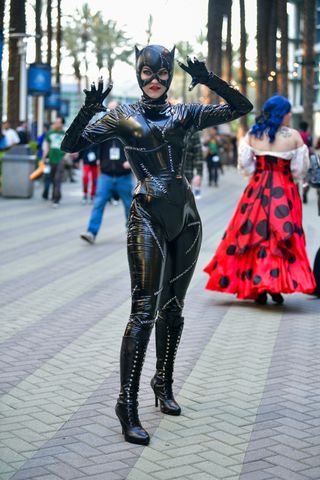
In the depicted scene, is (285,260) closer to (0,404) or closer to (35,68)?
(0,404)

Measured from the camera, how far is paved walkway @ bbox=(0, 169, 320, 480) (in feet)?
15.0

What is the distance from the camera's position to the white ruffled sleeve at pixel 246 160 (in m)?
9.23

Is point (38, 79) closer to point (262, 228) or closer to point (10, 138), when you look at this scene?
point (10, 138)

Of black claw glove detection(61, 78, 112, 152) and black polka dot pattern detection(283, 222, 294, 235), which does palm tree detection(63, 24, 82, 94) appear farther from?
black claw glove detection(61, 78, 112, 152)

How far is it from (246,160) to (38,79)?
2123 cm

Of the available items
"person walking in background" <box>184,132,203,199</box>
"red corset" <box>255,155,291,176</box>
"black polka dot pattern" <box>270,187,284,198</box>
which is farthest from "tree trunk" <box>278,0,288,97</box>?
"black polka dot pattern" <box>270,187,284,198</box>

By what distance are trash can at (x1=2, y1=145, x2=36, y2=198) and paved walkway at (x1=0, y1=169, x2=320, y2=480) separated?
40.4 ft

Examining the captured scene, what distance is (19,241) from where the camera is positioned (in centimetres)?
1430

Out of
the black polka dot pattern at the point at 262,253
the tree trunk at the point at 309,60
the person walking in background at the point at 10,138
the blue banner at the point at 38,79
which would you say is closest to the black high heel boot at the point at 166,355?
the black polka dot pattern at the point at 262,253

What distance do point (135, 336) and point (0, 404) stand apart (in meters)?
1.04

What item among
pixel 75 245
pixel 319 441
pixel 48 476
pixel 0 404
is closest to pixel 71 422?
pixel 0 404

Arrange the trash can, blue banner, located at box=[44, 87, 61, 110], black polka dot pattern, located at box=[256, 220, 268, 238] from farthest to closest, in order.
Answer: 1. blue banner, located at box=[44, 87, 61, 110]
2. the trash can
3. black polka dot pattern, located at box=[256, 220, 268, 238]

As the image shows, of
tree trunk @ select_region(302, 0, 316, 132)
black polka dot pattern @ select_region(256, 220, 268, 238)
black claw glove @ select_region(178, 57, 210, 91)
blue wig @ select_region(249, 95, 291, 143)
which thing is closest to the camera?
black claw glove @ select_region(178, 57, 210, 91)

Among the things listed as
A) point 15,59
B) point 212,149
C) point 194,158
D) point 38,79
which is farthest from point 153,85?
point 15,59
